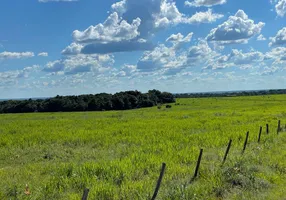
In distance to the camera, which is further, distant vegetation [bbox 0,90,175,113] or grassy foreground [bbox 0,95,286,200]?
distant vegetation [bbox 0,90,175,113]

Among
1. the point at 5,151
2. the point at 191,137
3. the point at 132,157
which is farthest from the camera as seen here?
→ the point at 191,137

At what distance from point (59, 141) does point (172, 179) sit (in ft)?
37.5

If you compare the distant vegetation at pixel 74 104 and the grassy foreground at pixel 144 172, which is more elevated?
the distant vegetation at pixel 74 104

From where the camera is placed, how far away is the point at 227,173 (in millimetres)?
10297

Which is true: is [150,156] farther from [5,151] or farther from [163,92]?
[163,92]

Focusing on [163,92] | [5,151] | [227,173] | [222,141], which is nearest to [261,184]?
[227,173]

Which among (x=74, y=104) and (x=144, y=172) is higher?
(x=74, y=104)

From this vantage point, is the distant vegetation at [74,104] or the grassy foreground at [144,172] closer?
the grassy foreground at [144,172]

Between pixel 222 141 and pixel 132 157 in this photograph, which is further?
pixel 222 141

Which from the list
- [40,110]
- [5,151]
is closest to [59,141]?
[5,151]

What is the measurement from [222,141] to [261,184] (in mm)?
7971

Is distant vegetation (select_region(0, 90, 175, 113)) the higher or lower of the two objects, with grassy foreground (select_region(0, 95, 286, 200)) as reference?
higher

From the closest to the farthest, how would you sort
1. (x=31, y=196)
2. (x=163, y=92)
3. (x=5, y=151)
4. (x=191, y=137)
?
(x=31, y=196) < (x=5, y=151) < (x=191, y=137) < (x=163, y=92)

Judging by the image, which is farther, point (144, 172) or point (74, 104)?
point (74, 104)
